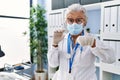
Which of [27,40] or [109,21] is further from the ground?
[109,21]

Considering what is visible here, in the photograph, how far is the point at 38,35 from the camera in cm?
334

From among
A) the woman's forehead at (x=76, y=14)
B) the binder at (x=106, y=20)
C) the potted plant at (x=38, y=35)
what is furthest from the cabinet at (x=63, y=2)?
the woman's forehead at (x=76, y=14)

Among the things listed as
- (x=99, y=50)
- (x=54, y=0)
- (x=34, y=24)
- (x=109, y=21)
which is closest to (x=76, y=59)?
(x=99, y=50)

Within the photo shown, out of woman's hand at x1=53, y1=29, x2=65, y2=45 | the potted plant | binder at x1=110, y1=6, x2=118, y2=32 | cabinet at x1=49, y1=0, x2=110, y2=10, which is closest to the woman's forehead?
woman's hand at x1=53, y1=29, x2=65, y2=45

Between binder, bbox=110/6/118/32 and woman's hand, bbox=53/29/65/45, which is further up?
binder, bbox=110/6/118/32

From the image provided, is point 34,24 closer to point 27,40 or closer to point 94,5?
point 27,40

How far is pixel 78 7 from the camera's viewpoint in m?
1.40

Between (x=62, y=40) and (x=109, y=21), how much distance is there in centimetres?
77

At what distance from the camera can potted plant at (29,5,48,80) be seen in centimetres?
330

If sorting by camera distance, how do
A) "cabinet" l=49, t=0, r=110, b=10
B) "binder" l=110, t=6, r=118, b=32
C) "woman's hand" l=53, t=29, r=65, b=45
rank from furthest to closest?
"cabinet" l=49, t=0, r=110, b=10 < "binder" l=110, t=6, r=118, b=32 < "woman's hand" l=53, t=29, r=65, b=45

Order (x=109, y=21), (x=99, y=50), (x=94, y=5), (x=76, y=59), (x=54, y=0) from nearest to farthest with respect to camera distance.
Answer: (x=99, y=50), (x=76, y=59), (x=109, y=21), (x=94, y=5), (x=54, y=0)

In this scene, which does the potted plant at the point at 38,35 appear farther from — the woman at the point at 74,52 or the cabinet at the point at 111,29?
the woman at the point at 74,52

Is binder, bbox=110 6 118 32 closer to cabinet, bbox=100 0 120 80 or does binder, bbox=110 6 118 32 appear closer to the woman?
cabinet, bbox=100 0 120 80

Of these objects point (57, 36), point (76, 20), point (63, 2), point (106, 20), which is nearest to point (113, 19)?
point (106, 20)
